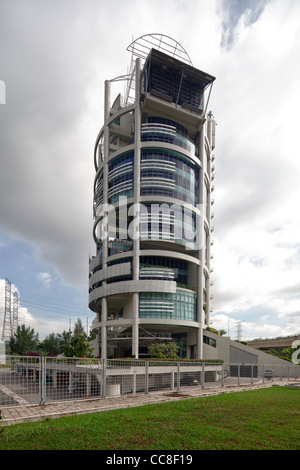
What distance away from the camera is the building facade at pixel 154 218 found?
188ft

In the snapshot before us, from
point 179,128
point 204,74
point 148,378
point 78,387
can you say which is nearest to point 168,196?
point 179,128

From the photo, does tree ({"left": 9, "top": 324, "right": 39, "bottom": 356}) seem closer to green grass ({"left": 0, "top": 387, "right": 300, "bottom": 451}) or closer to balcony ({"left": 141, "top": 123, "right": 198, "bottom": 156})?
balcony ({"left": 141, "top": 123, "right": 198, "bottom": 156})

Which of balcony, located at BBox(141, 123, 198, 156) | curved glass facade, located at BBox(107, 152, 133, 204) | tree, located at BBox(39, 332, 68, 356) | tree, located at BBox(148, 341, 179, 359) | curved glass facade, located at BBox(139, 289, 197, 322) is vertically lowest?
tree, located at BBox(39, 332, 68, 356)

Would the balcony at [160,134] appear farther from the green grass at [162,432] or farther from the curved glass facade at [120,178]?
the green grass at [162,432]

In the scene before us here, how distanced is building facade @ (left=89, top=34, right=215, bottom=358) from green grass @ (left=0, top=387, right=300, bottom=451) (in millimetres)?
Result: 43522

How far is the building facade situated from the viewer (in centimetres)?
5740

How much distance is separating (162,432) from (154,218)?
49116mm

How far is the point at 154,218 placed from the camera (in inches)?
2293

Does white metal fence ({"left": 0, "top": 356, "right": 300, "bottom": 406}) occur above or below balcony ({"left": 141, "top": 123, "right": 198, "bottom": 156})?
below

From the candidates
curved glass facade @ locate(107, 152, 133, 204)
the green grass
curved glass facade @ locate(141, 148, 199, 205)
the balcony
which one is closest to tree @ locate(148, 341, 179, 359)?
curved glass facade @ locate(141, 148, 199, 205)

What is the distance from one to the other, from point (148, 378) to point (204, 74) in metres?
58.9
